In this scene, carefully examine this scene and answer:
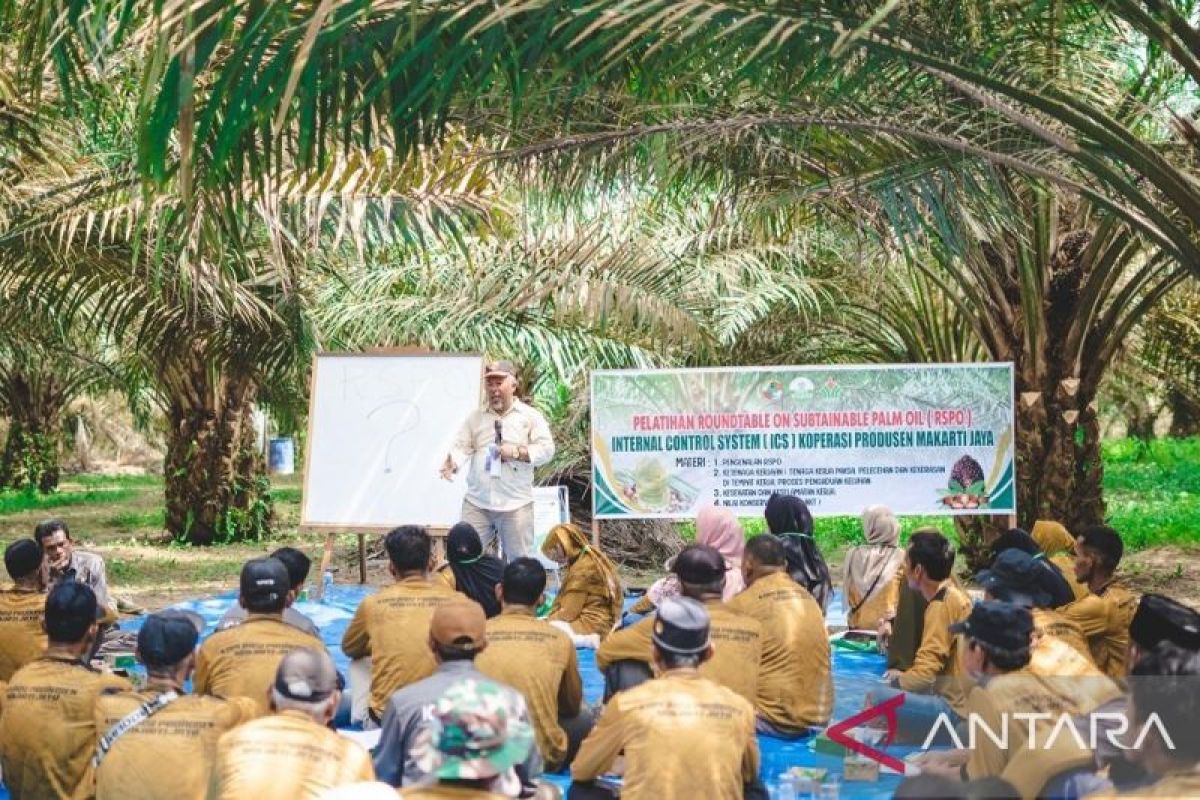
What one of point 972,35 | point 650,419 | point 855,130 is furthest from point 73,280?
point 972,35

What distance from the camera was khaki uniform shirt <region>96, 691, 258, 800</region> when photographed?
170 inches

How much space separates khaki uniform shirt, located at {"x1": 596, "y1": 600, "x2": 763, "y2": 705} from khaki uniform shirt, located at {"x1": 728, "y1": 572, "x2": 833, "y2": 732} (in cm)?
69

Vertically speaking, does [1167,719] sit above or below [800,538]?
below

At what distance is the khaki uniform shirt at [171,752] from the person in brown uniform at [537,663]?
119cm

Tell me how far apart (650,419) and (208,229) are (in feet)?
17.4

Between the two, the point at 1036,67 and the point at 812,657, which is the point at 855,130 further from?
the point at 812,657

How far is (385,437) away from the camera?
442 inches

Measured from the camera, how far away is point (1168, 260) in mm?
10391

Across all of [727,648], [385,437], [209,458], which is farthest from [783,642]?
[209,458]

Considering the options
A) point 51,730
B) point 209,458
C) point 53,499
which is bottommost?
point 53,499

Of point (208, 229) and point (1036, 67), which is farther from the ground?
point (1036, 67)

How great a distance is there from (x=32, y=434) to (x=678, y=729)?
2693 centimetres

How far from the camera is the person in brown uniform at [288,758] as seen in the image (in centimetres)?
366

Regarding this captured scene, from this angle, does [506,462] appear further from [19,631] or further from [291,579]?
[19,631]
